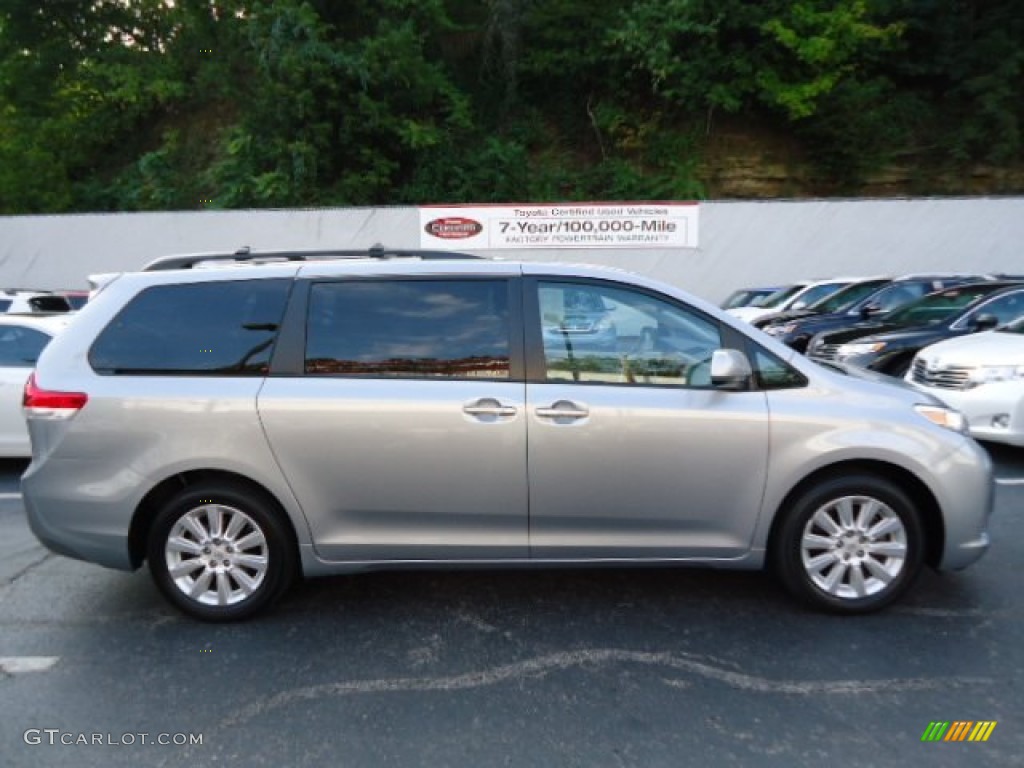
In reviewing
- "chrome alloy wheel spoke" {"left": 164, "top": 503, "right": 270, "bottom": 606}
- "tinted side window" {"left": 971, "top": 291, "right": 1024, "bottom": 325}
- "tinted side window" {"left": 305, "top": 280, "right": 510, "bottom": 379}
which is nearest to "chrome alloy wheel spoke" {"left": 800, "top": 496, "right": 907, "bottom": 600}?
"tinted side window" {"left": 305, "top": 280, "right": 510, "bottom": 379}

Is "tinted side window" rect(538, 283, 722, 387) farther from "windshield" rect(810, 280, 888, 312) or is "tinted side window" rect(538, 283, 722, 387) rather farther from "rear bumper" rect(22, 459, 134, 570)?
"windshield" rect(810, 280, 888, 312)

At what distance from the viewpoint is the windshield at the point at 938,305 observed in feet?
29.6

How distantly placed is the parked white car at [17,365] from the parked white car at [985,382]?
784 cm

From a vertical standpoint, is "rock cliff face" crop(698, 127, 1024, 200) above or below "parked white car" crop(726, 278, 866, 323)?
above

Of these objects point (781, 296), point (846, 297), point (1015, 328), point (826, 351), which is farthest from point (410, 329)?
point (781, 296)

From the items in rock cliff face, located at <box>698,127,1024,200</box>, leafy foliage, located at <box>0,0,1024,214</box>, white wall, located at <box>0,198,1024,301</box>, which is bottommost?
white wall, located at <box>0,198,1024,301</box>

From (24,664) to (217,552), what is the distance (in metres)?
0.89

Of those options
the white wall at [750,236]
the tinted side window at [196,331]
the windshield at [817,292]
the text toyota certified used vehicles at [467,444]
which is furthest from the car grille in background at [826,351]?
the white wall at [750,236]

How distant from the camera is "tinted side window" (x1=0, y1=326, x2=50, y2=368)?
21.0 feet

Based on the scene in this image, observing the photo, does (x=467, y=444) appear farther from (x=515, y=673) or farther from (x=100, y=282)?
(x=100, y=282)

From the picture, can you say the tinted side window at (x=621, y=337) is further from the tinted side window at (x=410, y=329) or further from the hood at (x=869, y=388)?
the hood at (x=869, y=388)

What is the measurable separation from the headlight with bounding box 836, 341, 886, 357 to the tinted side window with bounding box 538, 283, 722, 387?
18.3 ft

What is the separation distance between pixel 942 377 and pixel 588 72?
18892mm

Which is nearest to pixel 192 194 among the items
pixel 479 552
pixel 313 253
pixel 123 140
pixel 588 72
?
pixel 123 140
